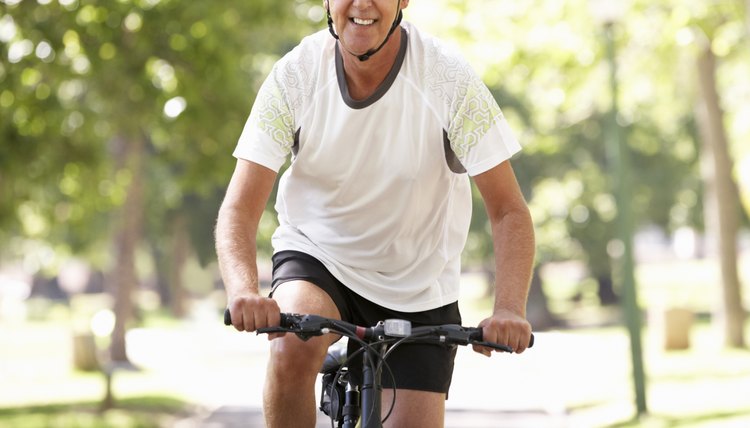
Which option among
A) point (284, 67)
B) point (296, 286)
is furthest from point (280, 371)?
point (284, 67)

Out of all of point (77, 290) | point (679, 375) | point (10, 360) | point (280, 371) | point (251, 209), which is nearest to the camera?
point (280, 371)

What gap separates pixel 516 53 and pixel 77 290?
255ft

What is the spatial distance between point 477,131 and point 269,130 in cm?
62

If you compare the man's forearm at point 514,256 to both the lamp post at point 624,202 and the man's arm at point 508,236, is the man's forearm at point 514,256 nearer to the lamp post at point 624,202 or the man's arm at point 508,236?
the man's arm at point 508,236

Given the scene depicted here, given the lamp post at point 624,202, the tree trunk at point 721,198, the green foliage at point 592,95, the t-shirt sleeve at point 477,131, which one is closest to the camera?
the t-shirt sleeve at point 477,131

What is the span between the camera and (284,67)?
4.21 m

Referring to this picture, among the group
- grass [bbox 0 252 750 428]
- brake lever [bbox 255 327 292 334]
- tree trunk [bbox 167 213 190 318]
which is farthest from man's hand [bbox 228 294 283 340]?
tree trunk [bbox 167 213 190 318]

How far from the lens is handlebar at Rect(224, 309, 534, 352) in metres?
3.60

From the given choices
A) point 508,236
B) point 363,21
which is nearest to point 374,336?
point 508,236

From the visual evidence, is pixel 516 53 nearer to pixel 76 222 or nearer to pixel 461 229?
pixel 76 222

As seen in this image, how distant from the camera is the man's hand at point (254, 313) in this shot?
11.6 ft

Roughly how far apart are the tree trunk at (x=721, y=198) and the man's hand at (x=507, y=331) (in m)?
20.4

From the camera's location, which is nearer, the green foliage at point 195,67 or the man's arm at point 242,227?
the man's arm at point 242,227

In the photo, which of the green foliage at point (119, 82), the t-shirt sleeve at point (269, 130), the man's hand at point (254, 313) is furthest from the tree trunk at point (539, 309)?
the man's hand at point (254, 313)
